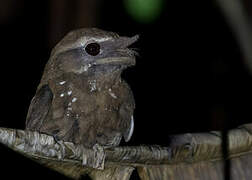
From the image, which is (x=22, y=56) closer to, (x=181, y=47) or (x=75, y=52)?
(x=181, y=47)

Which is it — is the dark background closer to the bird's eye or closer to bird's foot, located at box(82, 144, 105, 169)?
the bird's eye

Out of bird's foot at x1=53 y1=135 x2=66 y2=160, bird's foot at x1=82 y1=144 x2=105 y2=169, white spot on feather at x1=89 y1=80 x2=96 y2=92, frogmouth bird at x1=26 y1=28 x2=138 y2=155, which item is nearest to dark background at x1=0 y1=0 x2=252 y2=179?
frogmouth bird at x1=26 y1=28 x2=138 y2=155

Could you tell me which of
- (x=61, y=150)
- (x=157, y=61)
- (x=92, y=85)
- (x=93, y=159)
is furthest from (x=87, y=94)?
(x=157, y=61)

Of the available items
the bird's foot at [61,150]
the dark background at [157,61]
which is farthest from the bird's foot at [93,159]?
the dark background at [157,61]

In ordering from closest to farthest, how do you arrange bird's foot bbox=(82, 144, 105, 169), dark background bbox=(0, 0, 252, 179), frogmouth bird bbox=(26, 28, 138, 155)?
bird's foot bbox=(82, 144, 105, 169) < frogmouth bird bbox=(26, 28, 138, 155) < dark background bbox=(0, 0, 252, 179)

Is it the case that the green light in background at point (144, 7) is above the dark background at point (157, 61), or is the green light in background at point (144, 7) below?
below

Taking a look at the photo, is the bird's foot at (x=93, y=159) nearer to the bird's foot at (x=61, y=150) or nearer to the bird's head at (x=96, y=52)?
the bird's foot at (x=61, y=150)
